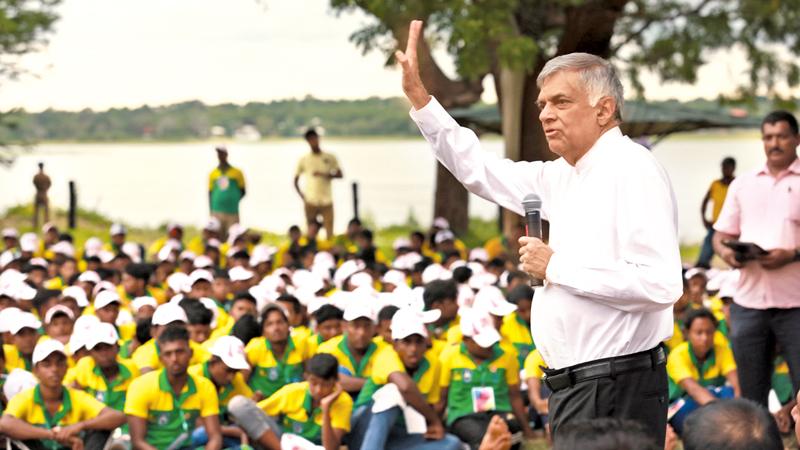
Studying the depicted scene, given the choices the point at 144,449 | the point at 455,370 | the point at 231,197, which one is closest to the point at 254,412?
the point at 144,449

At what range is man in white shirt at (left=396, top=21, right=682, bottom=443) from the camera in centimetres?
298

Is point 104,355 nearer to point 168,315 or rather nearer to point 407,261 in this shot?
point 168,315

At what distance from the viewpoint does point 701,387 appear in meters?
6.69

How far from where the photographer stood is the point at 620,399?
3.10m

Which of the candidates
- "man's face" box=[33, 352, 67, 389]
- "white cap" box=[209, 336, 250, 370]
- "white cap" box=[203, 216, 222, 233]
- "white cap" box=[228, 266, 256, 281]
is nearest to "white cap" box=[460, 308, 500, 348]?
"white cap" box=[209, 336, 250, 370]

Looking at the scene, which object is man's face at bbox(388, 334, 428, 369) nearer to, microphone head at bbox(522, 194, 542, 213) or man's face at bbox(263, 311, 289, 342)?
man's face at bbox(263, 311, 289, 342)

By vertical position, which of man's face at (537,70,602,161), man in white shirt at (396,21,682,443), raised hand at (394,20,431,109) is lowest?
man in white shirt at (396,21,682,443)

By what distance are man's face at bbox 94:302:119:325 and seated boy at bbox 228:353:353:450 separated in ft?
6.53

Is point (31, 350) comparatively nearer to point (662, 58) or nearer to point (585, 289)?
point (585, 289)

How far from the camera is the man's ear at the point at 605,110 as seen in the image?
10.2 feet

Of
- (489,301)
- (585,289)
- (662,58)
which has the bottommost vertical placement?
(489,301)

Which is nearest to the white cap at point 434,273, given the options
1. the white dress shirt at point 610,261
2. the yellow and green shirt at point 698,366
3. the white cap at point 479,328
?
the white cap at point 479,328

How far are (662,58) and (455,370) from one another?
7390 mm

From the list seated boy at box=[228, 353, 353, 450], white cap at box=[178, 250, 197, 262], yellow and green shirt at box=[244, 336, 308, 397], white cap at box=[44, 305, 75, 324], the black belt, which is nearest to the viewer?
the black belt
